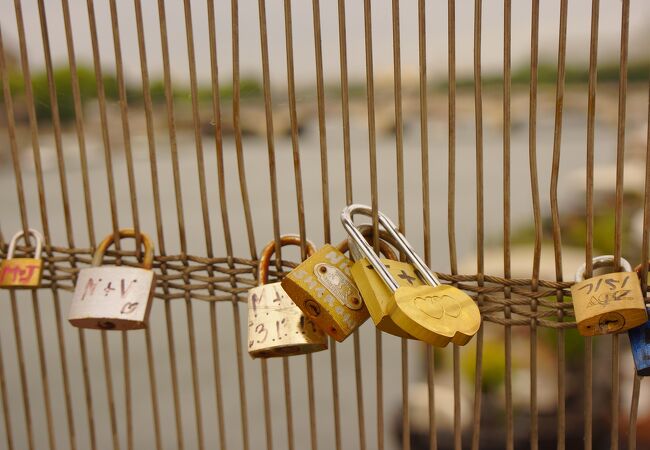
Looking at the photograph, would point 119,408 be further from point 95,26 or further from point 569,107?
point 569,107

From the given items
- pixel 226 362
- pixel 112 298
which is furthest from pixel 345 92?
pixel 226 362

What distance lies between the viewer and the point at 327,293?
551 mm

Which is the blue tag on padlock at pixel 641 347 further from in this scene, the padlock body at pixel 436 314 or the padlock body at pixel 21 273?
the padlock body at pixel 21 273

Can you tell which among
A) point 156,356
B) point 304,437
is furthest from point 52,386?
point 304,437

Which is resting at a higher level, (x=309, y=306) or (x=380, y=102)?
(x=380, y=102)

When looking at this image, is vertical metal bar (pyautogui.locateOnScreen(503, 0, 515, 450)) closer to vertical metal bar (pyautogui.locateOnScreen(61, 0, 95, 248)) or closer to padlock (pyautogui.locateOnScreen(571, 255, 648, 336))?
padlock (pyautogui.locateOnScreen(571, 255, 648, 336))

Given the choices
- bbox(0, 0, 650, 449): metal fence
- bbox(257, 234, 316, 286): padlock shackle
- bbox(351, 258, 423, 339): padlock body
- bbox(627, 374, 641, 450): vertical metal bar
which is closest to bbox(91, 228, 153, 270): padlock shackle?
bbox(0, 0, 650, 449): metal fence

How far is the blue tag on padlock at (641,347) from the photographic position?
52cm

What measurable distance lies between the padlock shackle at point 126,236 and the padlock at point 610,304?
0.38 metres

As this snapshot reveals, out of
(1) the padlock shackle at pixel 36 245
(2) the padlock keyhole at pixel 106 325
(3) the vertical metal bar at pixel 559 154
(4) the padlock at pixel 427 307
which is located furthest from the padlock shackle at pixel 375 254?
(1) the padlock shackle at pixel 36 245

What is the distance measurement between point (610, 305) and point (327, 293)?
0.21 meters

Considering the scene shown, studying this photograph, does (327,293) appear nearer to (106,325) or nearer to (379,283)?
(379,283)

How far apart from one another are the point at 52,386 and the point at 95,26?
1785mm

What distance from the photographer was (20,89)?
0.72 meters
